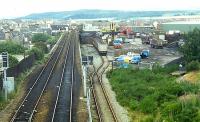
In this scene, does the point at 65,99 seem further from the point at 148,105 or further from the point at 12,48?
the point at 12,48

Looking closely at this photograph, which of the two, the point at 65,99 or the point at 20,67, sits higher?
the point at 20,67

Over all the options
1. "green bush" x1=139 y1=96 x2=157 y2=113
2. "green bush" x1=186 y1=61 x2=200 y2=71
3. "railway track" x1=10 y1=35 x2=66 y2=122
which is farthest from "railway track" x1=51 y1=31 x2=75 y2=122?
"green bush" x1=186 y1=61 x2=200 y2=71

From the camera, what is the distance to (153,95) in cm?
2594

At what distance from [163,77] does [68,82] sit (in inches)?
301

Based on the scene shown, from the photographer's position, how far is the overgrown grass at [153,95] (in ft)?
68.3


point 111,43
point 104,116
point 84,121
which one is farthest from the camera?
point 111,43

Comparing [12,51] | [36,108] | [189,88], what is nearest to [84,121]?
[36,108]

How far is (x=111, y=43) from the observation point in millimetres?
79875

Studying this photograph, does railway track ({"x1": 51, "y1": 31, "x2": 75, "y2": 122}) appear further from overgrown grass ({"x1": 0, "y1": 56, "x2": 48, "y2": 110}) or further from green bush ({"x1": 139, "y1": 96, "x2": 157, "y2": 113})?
green bush ({"x1": 139, "y1": 96, "x2": 157, "y2": 113})

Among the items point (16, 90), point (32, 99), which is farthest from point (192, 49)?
point (32, 99)

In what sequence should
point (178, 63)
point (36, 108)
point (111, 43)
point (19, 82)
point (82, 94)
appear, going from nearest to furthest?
point (36, 108) < point (82, 94) < point (19, 82) < point (178, 63) < point (111, 43)

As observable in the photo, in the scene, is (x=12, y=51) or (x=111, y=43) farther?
(x=111, y=43)

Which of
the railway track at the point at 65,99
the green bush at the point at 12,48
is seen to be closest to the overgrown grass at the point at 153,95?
the railway track at the point at 65,99

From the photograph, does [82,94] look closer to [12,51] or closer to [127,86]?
[127,86]
